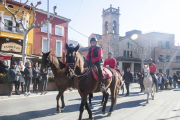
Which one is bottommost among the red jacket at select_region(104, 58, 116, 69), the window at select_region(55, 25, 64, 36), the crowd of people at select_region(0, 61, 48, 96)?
the crowd of people at select_region(0, 61, 48, 96)

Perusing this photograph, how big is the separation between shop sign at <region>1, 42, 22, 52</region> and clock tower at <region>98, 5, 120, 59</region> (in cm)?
2133

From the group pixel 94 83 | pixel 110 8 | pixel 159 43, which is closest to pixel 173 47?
pixel 159 43

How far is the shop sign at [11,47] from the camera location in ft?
58.2

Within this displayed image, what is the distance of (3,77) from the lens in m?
9.45

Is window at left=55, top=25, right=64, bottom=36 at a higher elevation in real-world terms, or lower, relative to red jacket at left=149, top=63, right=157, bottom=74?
higher

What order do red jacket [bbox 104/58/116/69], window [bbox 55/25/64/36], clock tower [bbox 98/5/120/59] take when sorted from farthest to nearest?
clock tower [bbox 98/5/120/59] → window [bbox 55/25/64/36] → red jacket [bbox 104/58/116/69]

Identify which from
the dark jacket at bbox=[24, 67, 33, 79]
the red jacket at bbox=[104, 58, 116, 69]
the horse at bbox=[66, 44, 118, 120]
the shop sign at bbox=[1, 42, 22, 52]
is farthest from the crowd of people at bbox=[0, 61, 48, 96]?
the shop sign at bbox=[1, 42, 22, 52]

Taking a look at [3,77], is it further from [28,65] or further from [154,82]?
[154,82]

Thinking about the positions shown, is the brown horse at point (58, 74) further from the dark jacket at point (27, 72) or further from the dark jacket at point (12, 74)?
the dark jacket at point (12, 74)

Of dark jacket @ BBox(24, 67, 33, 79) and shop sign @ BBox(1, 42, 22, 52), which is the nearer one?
dark jacket @ BBox(24, 67, 33, 79)

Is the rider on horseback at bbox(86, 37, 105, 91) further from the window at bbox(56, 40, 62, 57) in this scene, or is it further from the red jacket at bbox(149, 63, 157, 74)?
the window at bbox(56, 40, 62, 57)

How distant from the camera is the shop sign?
58.2 feet

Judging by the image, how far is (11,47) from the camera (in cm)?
1838

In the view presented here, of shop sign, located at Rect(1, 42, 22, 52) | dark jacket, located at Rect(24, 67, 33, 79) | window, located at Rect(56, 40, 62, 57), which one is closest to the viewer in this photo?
dark jacket, located at Rect(24, 67, 33, 79)
